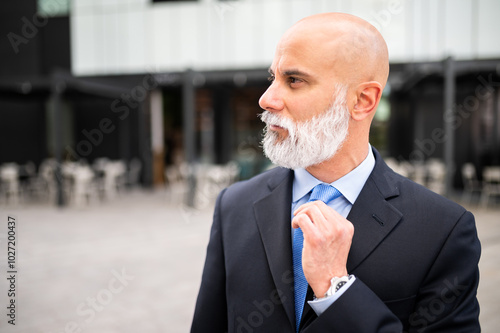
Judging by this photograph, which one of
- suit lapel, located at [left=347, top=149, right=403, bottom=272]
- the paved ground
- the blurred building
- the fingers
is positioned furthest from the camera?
the blurred building

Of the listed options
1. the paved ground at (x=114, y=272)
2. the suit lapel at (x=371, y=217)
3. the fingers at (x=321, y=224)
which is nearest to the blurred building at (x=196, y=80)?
the paved ground at (x=114, y=272)

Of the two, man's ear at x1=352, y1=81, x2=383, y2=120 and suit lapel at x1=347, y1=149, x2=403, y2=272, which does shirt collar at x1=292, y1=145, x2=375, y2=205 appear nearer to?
suit lapel at x1=347, y1=149, x2=403, y2=272

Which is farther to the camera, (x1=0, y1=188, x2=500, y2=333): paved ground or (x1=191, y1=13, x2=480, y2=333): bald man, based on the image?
(x1=0, y1=188, x2=500, y2=333): paved ground

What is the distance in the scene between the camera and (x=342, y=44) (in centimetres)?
87

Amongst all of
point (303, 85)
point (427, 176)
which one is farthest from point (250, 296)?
point (427, 176)

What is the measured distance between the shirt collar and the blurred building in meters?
10.8

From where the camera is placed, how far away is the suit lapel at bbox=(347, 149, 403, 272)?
3.02ft

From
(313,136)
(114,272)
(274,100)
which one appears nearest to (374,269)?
(313,136)

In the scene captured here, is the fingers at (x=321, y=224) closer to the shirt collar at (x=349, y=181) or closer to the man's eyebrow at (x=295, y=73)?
the shirt collar at (x=349, y=181)

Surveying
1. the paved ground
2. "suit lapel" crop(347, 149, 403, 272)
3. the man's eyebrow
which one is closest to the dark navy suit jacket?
"suit lapel" crop(347, 149, 403, 272)

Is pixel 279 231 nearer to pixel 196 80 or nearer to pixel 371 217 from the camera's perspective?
pixel 371 217

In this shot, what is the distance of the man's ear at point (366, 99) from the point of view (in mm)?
913

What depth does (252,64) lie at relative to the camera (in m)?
14.4

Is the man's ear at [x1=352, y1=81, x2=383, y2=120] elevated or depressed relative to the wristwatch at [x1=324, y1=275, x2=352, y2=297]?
elevated
